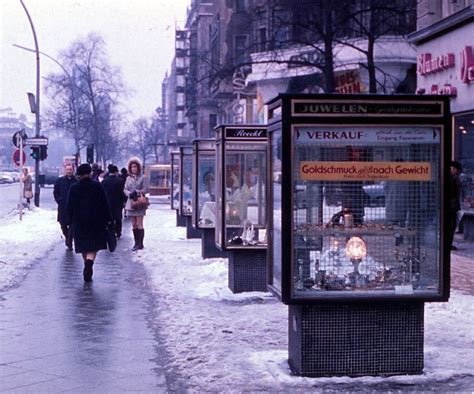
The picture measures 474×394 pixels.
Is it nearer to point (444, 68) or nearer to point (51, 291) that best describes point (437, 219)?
point (51, 291)

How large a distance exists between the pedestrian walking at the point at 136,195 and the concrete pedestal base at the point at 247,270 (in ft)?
23.0

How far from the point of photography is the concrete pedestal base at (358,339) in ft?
24.0

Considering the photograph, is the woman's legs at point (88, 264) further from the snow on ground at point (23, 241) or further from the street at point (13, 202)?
the street at point (13, 202)

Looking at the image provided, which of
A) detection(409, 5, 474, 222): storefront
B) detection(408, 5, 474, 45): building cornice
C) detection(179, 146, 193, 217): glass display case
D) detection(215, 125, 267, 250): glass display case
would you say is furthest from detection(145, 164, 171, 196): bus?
detection(215, 125, 267, 250): glass display case

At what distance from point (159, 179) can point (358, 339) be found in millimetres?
54377

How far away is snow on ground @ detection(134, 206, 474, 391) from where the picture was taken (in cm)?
736

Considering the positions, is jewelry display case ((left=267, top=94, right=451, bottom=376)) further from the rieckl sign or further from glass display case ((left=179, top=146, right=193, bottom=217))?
glass display case ((left=179, top=146, right=193, bottom=217))

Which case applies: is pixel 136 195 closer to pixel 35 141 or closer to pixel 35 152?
pixel 35 141

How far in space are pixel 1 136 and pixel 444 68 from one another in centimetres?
13155

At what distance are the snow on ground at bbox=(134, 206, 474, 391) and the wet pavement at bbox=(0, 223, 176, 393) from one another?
27 centimetres

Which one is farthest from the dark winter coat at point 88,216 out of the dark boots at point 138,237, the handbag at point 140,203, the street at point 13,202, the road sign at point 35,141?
the street at point 13,202

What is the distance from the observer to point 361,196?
739 cm

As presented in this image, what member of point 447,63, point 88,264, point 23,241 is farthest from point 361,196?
point 447,63

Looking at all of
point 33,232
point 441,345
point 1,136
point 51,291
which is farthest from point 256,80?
point 1,136
